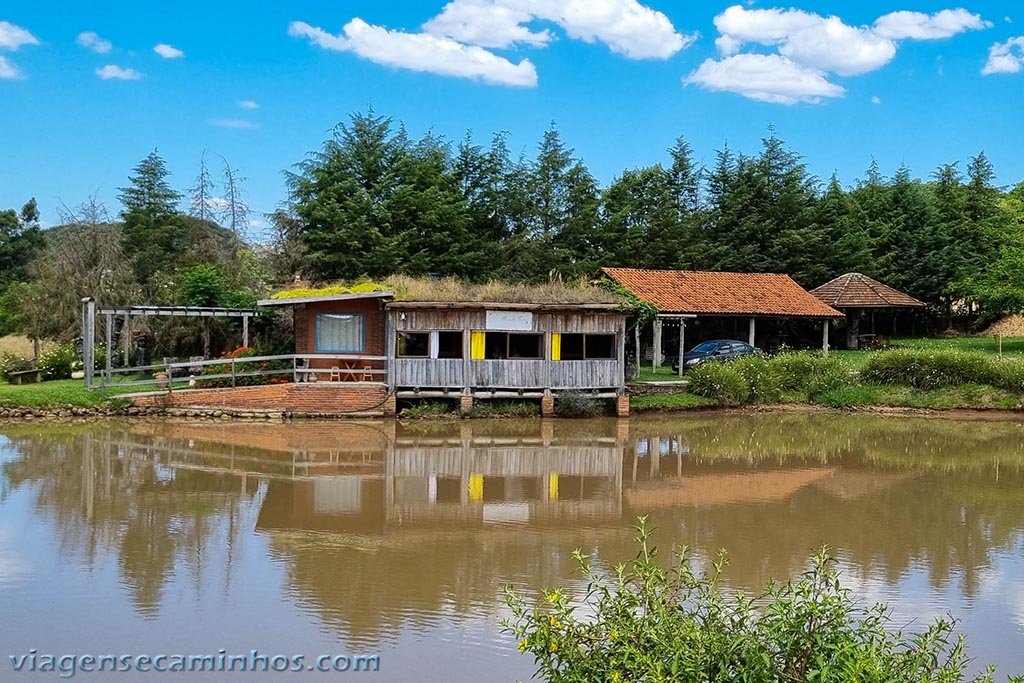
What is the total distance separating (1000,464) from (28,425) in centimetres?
2107

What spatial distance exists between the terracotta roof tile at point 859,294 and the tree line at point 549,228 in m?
2.41

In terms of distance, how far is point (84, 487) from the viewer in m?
14.1

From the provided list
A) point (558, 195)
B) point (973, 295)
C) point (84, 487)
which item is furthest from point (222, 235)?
point (973, 295)

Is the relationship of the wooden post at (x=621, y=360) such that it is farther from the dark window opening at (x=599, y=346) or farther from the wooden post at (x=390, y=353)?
the wooden post at (x=390, y=353)

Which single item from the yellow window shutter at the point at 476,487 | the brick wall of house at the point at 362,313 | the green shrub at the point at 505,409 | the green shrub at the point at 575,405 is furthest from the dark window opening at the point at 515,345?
the yellow window shutter at the point at 476,487

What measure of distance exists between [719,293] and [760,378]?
22.3 ft

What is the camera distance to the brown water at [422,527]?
26.6 feet

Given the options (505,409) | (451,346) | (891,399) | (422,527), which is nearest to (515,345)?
(451,346)

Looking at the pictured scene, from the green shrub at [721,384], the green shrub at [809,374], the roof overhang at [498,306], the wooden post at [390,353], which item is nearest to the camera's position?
the roof overhang at [498,306]

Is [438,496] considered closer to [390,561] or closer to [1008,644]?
[390,561]

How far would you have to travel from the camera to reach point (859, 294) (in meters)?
36.2

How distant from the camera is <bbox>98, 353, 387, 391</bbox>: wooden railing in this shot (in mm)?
22156

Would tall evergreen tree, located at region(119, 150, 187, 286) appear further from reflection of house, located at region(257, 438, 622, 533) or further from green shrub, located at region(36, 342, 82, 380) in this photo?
reflection of house, located at region(257, 438, 622, 533)

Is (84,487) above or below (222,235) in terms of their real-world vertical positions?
below
